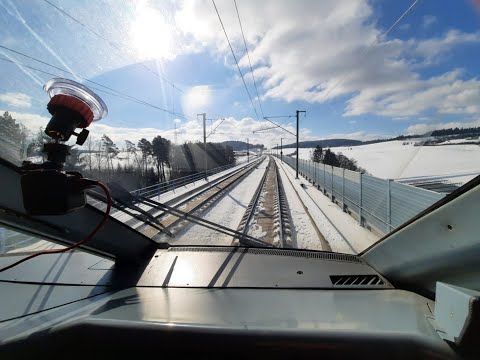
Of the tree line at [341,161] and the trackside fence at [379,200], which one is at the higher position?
the tree line at [341,161]

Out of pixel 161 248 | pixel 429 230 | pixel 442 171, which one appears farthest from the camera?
pixel 161 248

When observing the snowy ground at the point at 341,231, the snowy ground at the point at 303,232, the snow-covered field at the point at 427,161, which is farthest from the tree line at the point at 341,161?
the snowy ground at the point at 303,232

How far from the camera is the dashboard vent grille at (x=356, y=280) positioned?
7.46 feet

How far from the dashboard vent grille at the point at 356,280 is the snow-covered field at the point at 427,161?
34.1 inches

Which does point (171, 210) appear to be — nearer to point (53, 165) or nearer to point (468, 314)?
point (53, 165)

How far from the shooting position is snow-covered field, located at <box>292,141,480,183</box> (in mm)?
1834

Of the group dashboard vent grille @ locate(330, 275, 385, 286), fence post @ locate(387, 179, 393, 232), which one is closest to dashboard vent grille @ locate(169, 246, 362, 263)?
dashboard vent grille @ locate(330, 275, 385, 286)

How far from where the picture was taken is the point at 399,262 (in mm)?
2197

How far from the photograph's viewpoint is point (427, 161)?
86.2 inches

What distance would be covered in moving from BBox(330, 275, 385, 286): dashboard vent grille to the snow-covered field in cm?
86

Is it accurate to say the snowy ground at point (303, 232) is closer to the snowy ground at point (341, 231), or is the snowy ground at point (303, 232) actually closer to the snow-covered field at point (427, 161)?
the snowy ground at point (341, 231)

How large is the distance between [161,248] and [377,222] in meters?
5.29

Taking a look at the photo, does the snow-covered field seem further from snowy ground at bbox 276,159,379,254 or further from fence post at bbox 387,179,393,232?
fence post at bbox 387,179,393,232

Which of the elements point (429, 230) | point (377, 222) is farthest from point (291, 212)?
point (429, 230)
